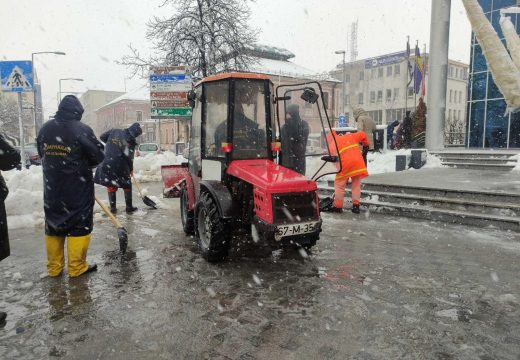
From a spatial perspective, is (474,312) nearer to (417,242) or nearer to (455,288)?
(455,288)

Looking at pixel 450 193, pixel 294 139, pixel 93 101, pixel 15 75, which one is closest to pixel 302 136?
pixel 294 139

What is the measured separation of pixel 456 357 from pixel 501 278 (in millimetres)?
1946

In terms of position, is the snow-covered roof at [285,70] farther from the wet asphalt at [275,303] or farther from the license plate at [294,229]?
the license plate at [294,229]

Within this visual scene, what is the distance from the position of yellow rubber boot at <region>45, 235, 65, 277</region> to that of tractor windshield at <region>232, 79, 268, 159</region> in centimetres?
221

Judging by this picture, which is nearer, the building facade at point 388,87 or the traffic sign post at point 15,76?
the traffic sign post at point 15,76

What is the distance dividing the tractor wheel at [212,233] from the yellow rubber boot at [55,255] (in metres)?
1.61

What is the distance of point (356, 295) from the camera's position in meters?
3.78

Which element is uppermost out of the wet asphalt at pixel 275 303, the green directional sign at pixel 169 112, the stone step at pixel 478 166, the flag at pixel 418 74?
the flag at pixel 418 74

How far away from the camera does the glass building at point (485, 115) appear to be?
1717 cm

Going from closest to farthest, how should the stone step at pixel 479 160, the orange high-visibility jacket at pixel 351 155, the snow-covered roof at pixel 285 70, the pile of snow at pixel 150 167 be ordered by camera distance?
1. the orange high-visibility jacket at pixel 351 155
2. the stone step at pixel 479 160
3. the pile of snow at pixel 150 167
4. the snow-covered roof at pixel 285 70

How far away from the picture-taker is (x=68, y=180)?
13.7 feet

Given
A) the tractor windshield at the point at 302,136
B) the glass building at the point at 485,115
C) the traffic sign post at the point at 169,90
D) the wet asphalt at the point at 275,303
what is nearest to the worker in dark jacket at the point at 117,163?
the wet asphalt at the point at 275,303

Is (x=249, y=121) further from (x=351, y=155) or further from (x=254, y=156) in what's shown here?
(x=351, y=155)

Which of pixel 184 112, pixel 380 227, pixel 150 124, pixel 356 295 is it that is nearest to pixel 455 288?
pixel 356 295
